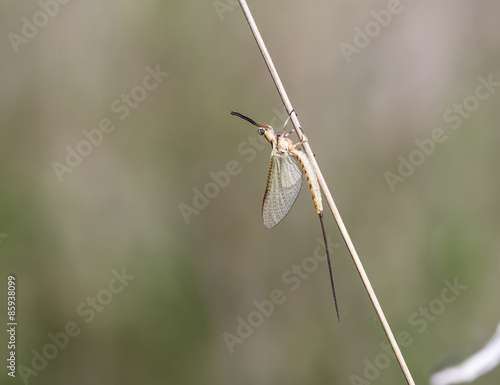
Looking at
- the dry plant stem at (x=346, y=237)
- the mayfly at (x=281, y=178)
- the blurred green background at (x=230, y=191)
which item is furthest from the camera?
the blurred green background at (x=230, y=191)

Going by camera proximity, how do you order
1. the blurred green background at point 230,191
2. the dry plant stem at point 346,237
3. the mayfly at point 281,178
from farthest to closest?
the blurred green background at point 230,191, the mayfly at point 281,178, the dry plant stem at point 346,237

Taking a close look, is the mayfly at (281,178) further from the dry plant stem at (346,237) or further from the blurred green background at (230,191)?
the blurred green background at (230,191)

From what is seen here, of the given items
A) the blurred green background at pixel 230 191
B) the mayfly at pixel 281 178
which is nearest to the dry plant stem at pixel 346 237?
the mayfly at pixel 281 178

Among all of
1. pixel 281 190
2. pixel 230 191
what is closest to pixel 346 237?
pixel 281 190

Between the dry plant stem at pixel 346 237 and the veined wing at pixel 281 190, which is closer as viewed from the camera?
the dry plant stem at pixel 346 237

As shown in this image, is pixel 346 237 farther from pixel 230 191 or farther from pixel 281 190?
pixel 230 191

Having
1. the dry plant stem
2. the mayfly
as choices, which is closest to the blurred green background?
the mayfly

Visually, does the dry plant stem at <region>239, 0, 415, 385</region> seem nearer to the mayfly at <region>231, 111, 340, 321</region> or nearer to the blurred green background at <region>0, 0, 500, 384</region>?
the mayfly at <region>231, 111, 340, 321</region>

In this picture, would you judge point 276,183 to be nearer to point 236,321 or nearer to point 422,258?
point 236,321
